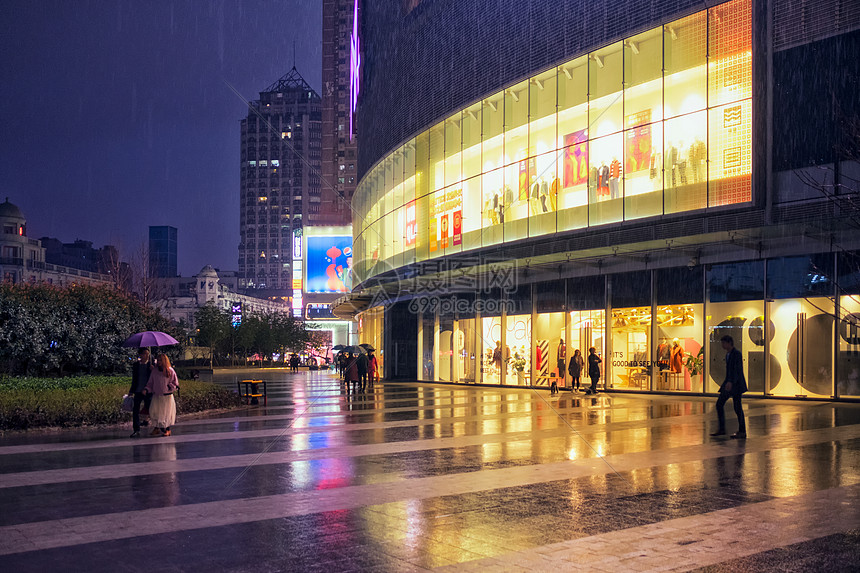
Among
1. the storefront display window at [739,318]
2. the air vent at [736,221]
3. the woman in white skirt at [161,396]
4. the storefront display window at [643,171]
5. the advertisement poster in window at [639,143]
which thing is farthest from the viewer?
the advertisement poster in window at [639,143]

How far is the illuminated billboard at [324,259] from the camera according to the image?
97.1 metres

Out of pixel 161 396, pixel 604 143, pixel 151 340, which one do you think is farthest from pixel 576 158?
pixel 161 396

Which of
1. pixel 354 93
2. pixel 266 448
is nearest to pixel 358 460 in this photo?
pixel 266 448

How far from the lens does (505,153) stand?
32219 millimetres

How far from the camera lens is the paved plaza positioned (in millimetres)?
6652

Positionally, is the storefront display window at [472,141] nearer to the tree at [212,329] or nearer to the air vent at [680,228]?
the air vent at [680,228]

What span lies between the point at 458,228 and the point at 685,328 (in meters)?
11.6

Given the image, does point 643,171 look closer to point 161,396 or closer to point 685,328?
point 685,328

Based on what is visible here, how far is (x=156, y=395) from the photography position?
16.2 m

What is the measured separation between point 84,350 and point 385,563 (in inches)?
862

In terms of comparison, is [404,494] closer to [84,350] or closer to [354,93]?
[84,350]

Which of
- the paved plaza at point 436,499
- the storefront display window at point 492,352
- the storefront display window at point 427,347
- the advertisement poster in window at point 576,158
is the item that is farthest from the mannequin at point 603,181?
the storefront display window at point 427,347

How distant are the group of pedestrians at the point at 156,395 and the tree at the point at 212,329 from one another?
200 feet

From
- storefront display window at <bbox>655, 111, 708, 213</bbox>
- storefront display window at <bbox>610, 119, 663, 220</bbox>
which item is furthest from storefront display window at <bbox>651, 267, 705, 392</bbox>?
storefront display window at <bbox>655, 111, 708, 213</bbox>
